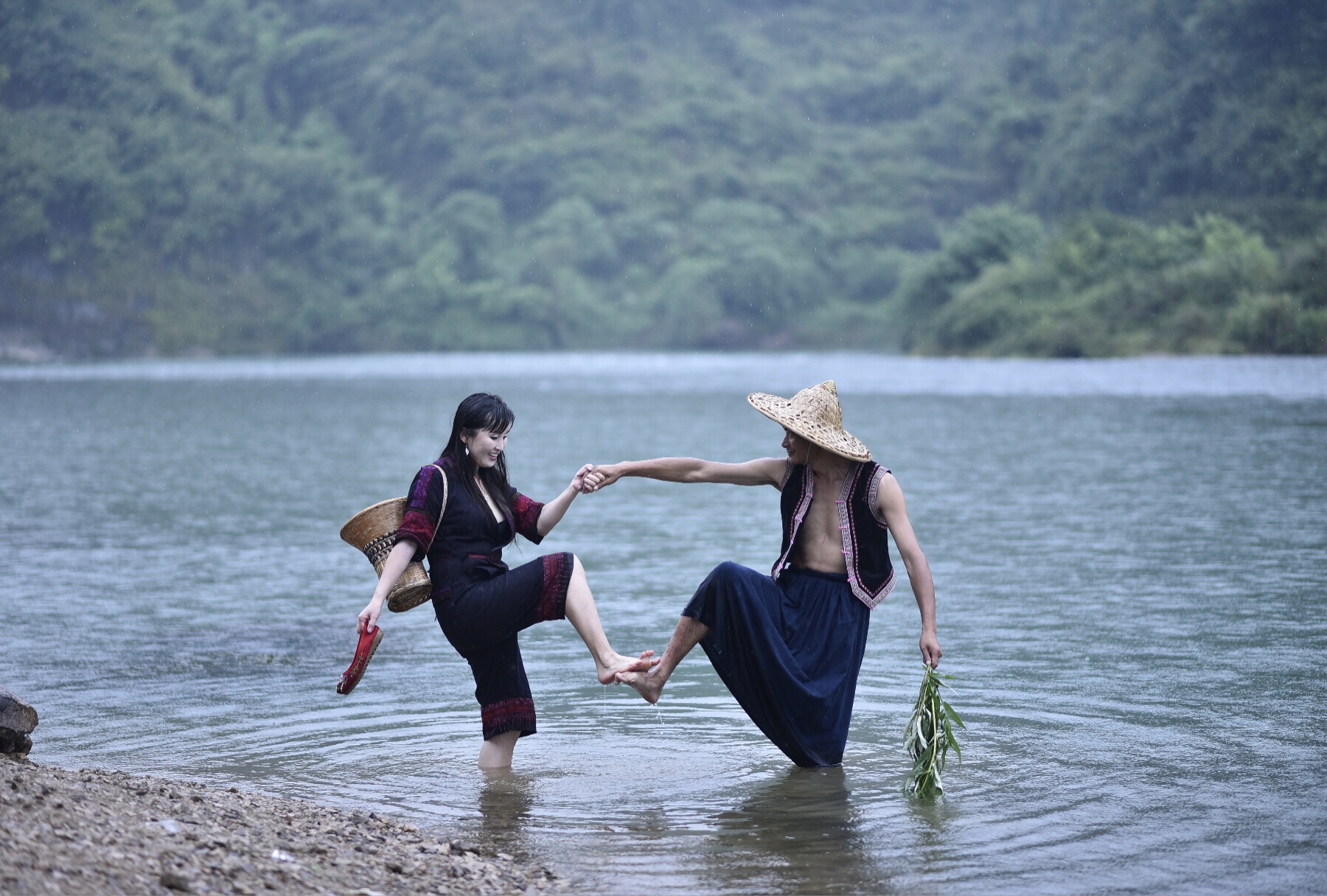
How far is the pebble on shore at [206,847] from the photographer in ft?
17.0

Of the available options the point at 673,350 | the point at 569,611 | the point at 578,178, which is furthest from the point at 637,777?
the point at 578,178

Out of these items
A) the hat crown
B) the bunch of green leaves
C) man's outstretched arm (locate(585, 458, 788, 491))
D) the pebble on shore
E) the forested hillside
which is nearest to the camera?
the pebble on shore

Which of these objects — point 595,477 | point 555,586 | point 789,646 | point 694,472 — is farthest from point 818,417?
point 555,586

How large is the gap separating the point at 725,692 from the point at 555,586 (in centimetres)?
256

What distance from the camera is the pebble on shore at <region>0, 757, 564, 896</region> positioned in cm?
517

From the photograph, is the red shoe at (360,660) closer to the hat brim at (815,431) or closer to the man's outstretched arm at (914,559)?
the hat brim at (815,431)

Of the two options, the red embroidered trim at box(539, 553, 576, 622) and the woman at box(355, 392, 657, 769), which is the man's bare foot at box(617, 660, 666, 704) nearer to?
the woman at box(355, 392, 657, 769)

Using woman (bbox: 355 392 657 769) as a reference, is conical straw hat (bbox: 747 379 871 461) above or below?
above

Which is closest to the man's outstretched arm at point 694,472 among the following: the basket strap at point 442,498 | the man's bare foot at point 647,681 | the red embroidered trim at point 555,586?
the red embroidered trim at point 555,586

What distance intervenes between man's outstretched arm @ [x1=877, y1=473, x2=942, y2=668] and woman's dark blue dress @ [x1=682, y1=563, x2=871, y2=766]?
298 mm

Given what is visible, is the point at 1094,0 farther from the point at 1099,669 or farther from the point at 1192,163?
the point at 1099,669

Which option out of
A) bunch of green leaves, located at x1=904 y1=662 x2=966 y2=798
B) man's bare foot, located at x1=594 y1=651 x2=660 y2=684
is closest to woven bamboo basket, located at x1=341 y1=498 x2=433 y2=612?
man's bare foot, located at x1=594 y1=651 x2=660 y2=684

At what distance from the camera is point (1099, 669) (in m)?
9.80

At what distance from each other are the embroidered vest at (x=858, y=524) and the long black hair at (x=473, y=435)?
122 centimetres
